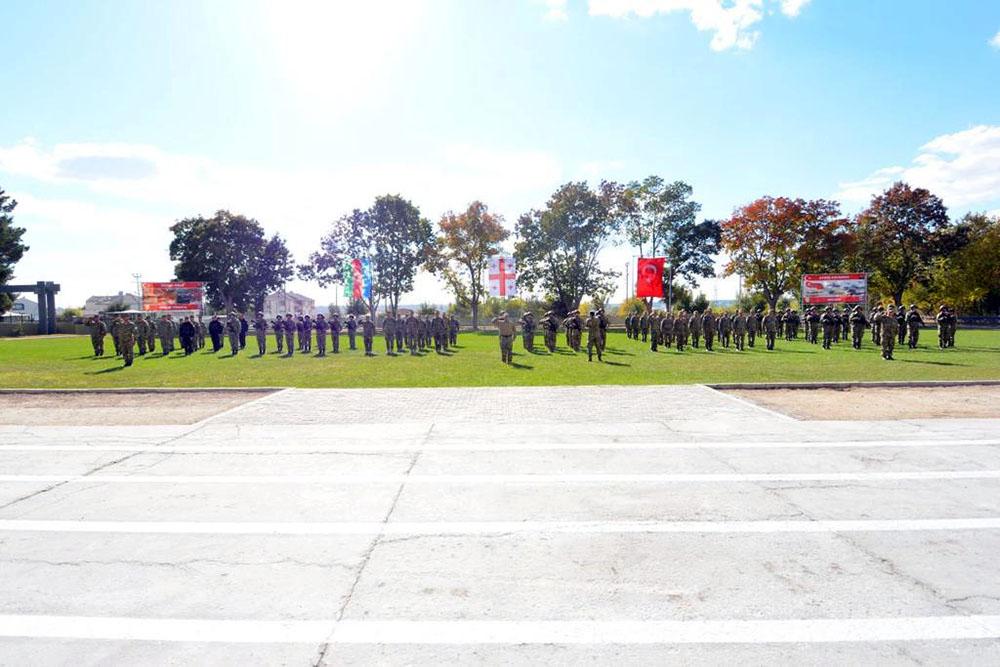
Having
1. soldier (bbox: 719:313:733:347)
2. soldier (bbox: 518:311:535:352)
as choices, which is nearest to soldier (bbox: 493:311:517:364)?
soldier (bbox: 518:311:535:352)

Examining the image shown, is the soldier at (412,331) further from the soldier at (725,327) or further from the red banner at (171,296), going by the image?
the red banner at (171,296)

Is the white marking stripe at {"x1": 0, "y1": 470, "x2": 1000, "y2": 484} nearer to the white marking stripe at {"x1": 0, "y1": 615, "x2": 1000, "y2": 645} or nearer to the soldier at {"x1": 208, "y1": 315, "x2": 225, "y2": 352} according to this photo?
the white marking stripe at {"x1": 0, "y1": 615, "x2": 1000, "y2": 645}

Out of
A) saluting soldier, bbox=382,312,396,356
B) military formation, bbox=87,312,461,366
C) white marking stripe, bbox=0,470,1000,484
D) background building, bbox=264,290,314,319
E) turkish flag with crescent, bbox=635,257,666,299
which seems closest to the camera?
white marking stripe, bbox=0,470,1000,484

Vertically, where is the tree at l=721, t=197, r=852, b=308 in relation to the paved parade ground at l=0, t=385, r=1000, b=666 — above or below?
above

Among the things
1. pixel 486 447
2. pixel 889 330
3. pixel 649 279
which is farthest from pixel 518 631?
pixel 649 279

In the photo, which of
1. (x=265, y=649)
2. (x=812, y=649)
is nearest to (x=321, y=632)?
(x=265, y=649)

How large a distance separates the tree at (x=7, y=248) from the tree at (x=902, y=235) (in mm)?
74208

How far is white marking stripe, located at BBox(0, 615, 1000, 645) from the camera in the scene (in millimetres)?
3225

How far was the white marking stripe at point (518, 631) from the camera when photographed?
322 centimetres

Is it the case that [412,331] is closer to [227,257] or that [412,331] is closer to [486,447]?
[486,447]

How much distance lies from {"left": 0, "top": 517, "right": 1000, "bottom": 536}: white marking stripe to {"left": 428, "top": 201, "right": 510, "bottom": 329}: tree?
46491 mm

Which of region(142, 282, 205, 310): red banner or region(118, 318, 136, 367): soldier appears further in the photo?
region(142, 282, 205, 310): red banner

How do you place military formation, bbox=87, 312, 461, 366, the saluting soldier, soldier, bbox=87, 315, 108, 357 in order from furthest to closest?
the saluting soldier
military formation, bbox=87, 312, 461, 366
soldier, bbox=87, 315, 108, 357

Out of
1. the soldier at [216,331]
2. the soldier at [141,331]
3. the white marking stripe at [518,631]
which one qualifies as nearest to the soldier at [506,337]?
the soldier at [216,331]
